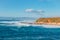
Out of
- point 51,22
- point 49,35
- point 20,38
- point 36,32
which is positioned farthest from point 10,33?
point 51,22

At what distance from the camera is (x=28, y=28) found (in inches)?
250

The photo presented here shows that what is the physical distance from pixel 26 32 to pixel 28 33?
0.12 metres

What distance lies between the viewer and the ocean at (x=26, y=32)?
547 cm

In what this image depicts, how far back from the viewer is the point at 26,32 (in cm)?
591

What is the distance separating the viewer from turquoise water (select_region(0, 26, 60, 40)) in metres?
5.45

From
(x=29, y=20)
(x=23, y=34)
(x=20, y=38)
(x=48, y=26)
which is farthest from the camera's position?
(x=48, y=26)

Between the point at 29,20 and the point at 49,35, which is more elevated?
the point at 29,20

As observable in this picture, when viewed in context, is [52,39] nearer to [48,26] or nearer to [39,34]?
[39,34]

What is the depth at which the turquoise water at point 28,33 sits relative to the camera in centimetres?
545

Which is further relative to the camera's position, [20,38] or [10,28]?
[10,28]

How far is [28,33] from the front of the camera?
5.83 m

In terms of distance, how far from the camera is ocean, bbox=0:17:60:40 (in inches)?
215

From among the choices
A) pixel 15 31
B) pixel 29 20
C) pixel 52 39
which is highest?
pixel 29 20

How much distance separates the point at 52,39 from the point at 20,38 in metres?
1.15
